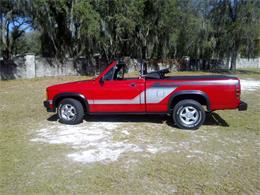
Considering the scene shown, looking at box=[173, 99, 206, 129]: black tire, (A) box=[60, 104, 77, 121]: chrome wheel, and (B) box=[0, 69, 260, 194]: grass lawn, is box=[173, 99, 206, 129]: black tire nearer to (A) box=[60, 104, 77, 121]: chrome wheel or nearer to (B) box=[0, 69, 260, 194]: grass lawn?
(B) box=[0, 69, 260, 194]: grass lawn

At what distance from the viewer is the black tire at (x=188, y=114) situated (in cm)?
604

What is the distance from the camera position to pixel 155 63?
29984 millimetres

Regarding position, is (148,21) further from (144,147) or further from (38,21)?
(144,147)

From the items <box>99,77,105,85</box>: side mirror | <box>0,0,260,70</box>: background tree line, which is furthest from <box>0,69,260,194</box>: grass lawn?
<box>0,0,260,70</box>: background tree line

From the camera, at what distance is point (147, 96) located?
6.21 m

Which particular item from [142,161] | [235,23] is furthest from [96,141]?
[235,23]

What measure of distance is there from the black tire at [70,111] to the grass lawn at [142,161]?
20 cm

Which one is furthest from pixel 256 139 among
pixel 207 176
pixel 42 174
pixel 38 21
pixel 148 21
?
pixel 148 21

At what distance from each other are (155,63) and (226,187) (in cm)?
2697

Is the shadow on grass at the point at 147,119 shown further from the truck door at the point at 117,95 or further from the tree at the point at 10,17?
the tree at the point at 10,17

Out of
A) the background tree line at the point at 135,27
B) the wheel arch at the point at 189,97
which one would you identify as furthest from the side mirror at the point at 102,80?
the background tree line at the point at 135,27

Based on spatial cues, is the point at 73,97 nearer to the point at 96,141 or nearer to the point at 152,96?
the point at 96,141

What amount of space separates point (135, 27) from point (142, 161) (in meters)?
20.2

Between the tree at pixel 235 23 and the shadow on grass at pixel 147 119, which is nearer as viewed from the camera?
the shadow on grass at pixel 147 119
